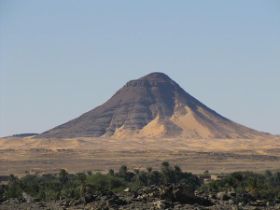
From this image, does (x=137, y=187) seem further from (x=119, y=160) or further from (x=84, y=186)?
(x=119, y=160)

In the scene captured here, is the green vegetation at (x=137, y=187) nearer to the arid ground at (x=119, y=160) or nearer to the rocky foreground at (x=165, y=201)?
the rocky foreground at (x=165, y=201)

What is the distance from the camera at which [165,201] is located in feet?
104

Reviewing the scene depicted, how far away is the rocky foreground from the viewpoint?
31.7m

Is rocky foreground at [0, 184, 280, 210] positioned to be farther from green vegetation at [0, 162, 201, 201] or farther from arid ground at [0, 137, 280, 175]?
arid ground at [0, 137, 280, 175]

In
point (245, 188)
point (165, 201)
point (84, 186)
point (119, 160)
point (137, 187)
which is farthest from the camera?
point (119, 160)

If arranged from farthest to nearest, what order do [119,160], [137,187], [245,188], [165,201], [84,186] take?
1. [119,160]
2. [137,187]
3. [84,186]
4. [245,188]
5. [165,201]

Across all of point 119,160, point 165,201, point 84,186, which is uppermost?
point 119,160

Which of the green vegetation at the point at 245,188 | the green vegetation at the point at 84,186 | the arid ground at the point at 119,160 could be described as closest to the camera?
the green vegetation at the point at 245,188

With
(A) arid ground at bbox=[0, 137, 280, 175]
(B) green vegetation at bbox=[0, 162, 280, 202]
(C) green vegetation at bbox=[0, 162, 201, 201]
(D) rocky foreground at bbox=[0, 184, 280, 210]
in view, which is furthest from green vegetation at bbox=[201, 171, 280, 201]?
(A) arid ground at bbox=[0, 137, 280, 175]

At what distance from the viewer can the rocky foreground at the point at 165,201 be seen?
31734mm

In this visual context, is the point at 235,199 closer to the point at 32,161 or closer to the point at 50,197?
the point at 50,197

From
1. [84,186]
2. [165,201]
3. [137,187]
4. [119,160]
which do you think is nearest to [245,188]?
[137,187]

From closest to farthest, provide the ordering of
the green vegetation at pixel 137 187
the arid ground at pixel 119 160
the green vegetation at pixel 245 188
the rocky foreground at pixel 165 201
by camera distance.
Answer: the rocky foreground at pixel 165 201 → the green vegetation at pixel 245 188 → the green vegetation at pixel 137 187 → the arid ground at pixel 119 160

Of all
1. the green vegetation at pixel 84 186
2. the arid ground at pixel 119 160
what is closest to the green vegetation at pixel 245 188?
the green vegetation at pixel 84 186
